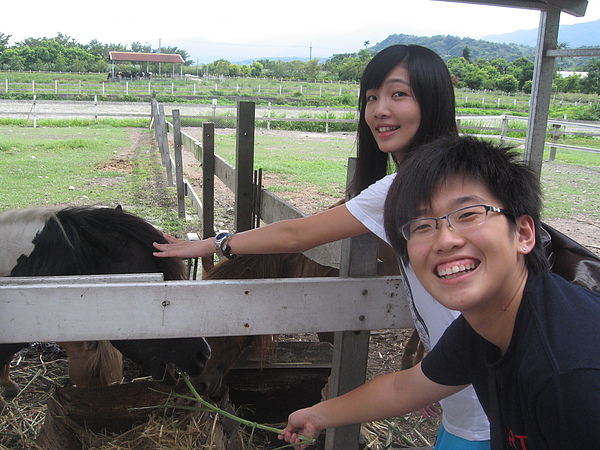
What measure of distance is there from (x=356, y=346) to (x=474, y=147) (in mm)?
848

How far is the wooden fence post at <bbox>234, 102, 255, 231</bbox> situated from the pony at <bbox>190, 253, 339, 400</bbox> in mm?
516

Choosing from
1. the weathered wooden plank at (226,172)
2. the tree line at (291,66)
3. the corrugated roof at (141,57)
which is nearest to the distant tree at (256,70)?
the tree line at (291,66)

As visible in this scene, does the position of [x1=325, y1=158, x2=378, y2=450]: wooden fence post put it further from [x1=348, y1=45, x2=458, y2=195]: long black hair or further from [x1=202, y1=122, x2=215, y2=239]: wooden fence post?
[x1=202, y1=122, x2=215, y2=239]: wooden fence post

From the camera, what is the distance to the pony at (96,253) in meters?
2.34

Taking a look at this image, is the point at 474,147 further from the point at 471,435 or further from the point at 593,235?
the point at 593,235

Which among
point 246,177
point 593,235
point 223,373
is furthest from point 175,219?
point 593,235

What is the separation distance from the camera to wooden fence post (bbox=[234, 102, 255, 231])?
3342 mm

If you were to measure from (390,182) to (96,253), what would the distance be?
1585mm

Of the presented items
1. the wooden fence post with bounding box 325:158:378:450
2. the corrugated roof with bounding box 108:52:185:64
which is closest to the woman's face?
the wooden fence post with bounding box 325:158:378:450

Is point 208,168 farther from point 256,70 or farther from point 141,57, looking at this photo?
point 141,57

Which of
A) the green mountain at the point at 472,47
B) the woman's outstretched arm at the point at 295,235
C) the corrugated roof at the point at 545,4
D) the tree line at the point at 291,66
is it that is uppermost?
the green mountain at the point at 472,47

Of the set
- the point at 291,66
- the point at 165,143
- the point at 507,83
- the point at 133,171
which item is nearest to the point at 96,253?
the point at 165,143

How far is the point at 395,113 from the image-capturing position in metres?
1.69

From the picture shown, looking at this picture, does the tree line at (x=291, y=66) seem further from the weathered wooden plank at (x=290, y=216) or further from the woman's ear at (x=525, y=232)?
the woman's ear at (x=525, y=232)
